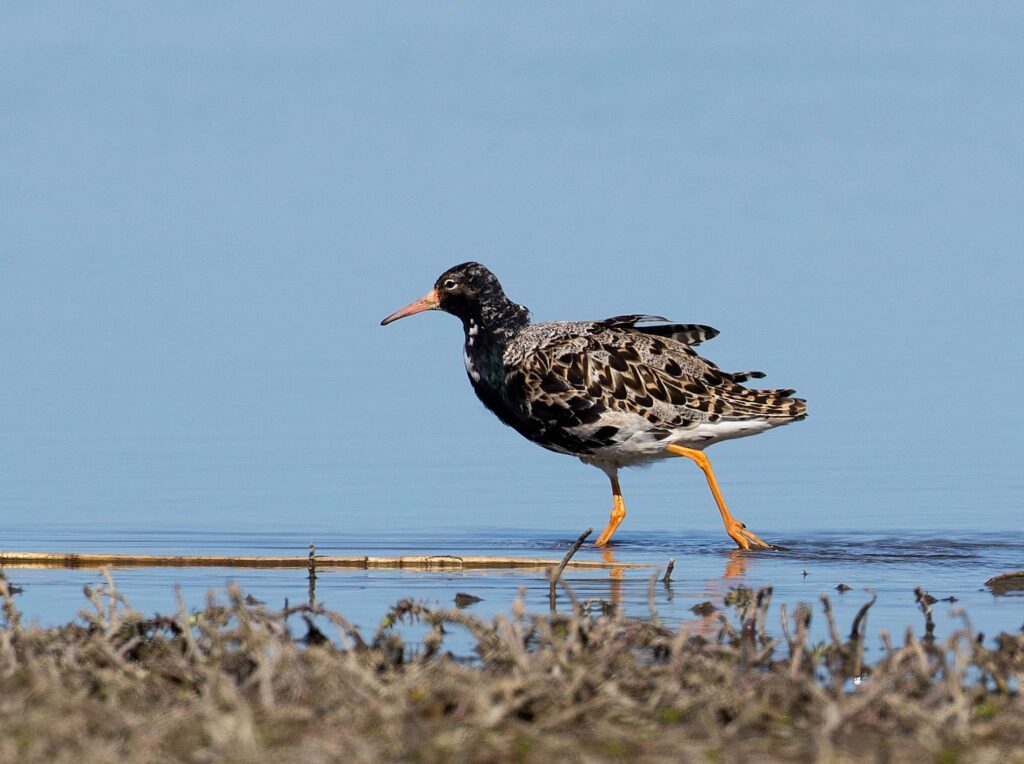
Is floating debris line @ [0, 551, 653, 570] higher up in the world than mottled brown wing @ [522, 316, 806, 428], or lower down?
lower down

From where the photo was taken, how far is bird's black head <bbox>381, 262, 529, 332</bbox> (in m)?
17.1

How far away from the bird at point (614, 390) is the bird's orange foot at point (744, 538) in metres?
0.01

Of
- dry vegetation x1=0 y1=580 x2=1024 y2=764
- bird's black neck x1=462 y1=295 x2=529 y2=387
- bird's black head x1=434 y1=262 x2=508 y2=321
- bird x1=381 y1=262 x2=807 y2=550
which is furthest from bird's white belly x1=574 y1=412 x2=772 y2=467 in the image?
dry vegetation x1=0 y1=580 x2=1024 y2=764

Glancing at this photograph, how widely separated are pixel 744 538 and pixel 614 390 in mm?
1703

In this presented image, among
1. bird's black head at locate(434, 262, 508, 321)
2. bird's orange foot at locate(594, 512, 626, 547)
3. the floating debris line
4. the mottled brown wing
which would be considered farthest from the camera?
bird's black head at locate(434, 262, 508, 321)

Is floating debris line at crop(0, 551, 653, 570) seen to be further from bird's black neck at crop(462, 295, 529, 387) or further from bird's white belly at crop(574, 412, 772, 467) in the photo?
bird's black neck at crop(462, 295, 529, 387)

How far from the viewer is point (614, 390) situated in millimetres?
16078

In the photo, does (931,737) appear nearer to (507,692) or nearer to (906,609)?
(507,692)

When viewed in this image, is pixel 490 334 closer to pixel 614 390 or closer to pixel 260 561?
pixel 614 390

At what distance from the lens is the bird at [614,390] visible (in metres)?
16.0

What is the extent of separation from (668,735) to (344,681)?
3.93 feet

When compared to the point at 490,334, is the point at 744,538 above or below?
below

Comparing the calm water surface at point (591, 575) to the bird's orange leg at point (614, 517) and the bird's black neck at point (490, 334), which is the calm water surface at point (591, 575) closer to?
the bird's orange leg at point (614, 517)

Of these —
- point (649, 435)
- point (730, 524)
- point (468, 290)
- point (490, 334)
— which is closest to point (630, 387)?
point (649, 435)
